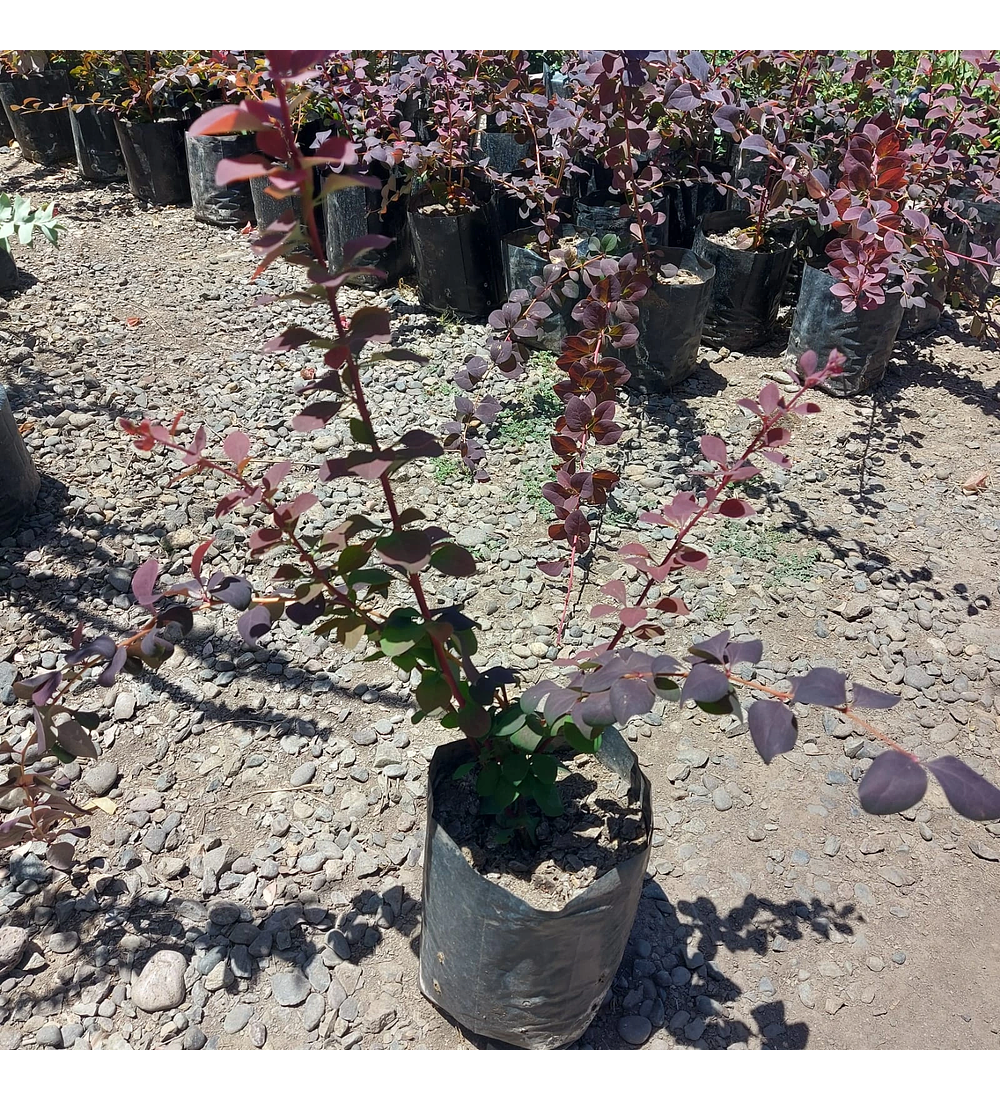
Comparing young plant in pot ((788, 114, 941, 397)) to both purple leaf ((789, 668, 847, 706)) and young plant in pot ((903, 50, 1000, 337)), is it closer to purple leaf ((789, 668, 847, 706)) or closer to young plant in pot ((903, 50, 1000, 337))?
young plant in pot ((903, 50, 1000, 337))

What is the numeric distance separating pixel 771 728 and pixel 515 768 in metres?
0.52

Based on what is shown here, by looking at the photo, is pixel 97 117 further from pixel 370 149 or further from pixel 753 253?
pixel 753 253

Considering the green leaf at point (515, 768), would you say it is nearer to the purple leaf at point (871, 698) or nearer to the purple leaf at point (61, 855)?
the purple leaf at point (871, 698)

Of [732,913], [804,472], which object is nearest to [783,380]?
[804,472]

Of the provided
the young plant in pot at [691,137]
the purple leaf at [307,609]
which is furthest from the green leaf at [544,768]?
the young plant in pot at [691,137]

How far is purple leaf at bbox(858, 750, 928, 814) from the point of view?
72 centimetres

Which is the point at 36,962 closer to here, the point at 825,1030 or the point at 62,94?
the point at 825,1030

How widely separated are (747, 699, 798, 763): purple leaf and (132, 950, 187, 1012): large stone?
4.19ft

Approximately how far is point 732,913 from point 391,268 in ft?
10.7

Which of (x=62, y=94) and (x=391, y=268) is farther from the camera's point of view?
(x=62, y=94)

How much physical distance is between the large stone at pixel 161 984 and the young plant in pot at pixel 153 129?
190 inches

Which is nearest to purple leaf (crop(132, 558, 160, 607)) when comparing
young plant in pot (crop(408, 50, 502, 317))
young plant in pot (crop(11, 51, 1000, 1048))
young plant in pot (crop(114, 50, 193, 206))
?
young plant in pot (crop(11, 51, 1000, 1048))

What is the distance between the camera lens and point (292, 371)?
3307mm
